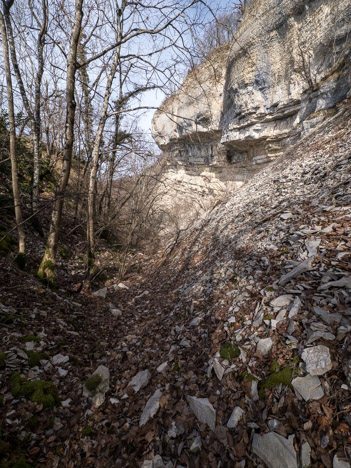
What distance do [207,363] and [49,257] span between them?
405 centimetres

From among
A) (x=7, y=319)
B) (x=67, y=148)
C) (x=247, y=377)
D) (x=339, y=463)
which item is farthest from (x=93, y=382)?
(x=67, y=148)

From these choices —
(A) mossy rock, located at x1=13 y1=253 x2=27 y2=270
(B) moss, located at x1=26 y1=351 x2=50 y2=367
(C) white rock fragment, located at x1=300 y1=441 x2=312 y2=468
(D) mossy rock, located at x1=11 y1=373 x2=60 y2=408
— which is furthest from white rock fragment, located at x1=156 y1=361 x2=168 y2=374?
(A) mossy rock, located at x1=13 y1=253 x2=27 y2=270

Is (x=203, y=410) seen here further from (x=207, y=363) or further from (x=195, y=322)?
(x=195, y=322)

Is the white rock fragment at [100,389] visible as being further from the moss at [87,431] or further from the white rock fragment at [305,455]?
the white rock fragment at [305,455]

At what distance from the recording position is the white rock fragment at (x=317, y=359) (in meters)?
1.79

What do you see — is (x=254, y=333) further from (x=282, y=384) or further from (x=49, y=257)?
(x=49, y=257)

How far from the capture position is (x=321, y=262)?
292 cm

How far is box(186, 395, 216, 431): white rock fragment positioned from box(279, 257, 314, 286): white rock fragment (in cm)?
176

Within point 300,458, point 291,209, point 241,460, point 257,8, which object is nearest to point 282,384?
point 300,458

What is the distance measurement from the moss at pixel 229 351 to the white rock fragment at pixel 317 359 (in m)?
0.71

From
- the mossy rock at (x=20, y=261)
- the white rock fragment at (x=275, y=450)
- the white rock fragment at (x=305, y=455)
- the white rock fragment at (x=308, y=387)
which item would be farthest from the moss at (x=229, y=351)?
the mossy rock at (x=20, y=261)

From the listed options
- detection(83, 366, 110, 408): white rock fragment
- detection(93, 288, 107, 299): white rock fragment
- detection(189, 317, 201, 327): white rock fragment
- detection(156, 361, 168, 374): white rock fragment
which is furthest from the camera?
detection(93, 288, 107, 299): white rock fragment

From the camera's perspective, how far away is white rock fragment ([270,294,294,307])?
2.61 m

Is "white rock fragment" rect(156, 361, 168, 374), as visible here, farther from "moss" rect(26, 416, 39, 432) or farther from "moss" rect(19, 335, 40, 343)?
"moss" rect(19, 335, 40, 343)
